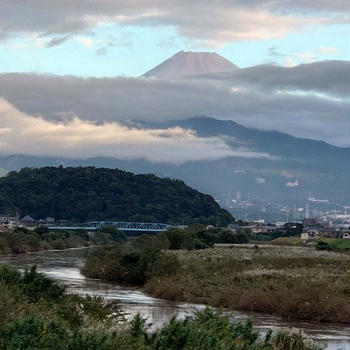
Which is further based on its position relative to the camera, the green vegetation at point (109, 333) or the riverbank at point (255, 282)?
the riverbank at point (255, 282)

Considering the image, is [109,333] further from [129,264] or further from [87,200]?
[87,200]

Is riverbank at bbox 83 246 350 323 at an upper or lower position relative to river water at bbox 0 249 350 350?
upper

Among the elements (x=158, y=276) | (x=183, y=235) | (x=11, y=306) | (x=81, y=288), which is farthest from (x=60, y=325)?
(x=183, y=235)

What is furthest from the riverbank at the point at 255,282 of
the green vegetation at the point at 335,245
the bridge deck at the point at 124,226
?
the bridge deck at the point at 124,226

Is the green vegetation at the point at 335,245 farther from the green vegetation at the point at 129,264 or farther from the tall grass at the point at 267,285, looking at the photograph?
the green vegetation at the point at 129,264

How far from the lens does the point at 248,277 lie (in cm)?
5553

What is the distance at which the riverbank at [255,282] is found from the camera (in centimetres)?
4534

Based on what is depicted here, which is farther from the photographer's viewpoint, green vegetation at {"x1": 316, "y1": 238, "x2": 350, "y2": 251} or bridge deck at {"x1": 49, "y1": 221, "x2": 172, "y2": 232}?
bridge deck at {"x1": 49, "y1": 221, "x2": 172, "y2": 232}

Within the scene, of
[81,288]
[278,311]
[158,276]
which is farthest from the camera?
[158,276]

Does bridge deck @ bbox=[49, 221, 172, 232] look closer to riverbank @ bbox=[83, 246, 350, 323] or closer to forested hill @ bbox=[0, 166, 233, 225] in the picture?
forested hill @ bbox=[0, 166, 233, 225]

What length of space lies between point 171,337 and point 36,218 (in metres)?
177

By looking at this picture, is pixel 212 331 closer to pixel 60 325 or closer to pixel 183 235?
pixel 60 325

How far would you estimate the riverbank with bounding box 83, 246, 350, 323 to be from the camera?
149ft

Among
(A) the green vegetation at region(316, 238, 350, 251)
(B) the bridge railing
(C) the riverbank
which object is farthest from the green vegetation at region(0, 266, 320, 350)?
(B) the bridge railing
